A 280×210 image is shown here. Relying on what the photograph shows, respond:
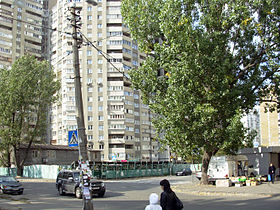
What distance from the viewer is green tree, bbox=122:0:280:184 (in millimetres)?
21297

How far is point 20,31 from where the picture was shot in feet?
313

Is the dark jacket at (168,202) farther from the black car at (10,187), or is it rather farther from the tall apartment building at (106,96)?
the tall apartment building at (106,96)

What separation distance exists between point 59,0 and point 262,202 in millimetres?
88325

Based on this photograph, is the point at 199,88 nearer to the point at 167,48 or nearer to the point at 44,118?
the point at 167,48

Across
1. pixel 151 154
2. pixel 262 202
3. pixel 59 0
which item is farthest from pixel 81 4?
pixel 262 202

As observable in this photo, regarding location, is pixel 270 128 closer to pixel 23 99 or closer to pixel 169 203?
pixel 23 99

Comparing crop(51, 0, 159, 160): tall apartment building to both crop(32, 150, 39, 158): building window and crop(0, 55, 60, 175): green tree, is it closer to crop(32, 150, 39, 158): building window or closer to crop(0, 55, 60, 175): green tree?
crop(32, 150, 39, 158): building window

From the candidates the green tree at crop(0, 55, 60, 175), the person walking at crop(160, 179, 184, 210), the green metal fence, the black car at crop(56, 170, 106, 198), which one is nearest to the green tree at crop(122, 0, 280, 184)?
the black car at crop(56, 170, 106, 198)

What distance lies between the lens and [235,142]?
2191 cm

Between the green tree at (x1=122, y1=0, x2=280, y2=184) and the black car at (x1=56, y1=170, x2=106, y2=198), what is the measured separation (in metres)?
5.80

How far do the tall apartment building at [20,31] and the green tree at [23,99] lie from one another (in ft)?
150

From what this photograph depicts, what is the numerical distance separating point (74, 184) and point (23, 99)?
2712 cm

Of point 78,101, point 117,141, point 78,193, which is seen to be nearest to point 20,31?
point 117,141

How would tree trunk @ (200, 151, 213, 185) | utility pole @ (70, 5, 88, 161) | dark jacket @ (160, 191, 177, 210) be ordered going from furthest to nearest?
tree trunk @ (200, 151, 213, 185) → utility pole @ (70, 5, 88, 161) → dark jacket @ (160, 191, 177, 210)
